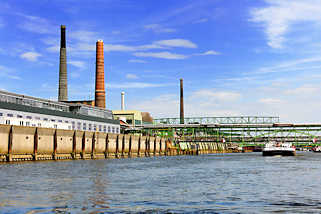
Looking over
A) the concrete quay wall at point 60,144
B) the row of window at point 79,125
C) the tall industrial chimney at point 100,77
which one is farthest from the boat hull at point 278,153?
the tall industrial chimney at point 100,77

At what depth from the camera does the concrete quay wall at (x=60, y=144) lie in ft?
194

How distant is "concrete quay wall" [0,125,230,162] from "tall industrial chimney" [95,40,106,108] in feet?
66.1

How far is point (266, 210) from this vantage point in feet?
66.0

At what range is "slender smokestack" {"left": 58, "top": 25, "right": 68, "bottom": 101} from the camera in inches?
4904

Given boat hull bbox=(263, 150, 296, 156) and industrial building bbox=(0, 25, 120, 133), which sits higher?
industrial building bbox=(0, 25, 120, 133)

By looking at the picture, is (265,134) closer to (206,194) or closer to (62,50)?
(62,50)

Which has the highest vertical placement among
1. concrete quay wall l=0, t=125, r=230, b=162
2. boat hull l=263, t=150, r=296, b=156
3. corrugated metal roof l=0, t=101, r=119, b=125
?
corrugated metal roof l=0, t=101, r=119, b=125

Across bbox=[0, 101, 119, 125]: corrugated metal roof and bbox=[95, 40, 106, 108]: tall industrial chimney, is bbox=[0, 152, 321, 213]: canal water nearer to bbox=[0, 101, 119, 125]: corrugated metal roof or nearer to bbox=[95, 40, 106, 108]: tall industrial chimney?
bbox=[0, 101, 119, 125]: corrugated metal roof

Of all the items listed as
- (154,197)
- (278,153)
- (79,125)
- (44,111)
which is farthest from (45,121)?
(154,197)

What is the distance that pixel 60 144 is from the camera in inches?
2827

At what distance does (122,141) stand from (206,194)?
7464cm

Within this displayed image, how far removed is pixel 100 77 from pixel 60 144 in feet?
179

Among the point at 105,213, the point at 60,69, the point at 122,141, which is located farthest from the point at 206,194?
the point at 60,69

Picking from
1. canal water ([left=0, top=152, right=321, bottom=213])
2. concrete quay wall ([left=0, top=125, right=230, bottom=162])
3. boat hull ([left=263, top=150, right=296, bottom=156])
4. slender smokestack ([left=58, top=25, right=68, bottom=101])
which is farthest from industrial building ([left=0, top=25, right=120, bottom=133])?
canal water ([left=0, top=152, right=321, bottom=213])
